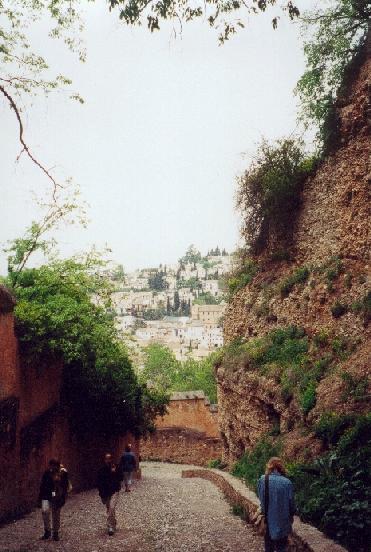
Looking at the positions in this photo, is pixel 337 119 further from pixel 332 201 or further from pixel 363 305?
pixel 363 305

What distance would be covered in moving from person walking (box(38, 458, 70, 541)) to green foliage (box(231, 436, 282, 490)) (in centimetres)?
404

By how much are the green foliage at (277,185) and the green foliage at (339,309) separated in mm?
5009

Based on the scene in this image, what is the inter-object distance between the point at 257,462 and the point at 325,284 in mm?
5367

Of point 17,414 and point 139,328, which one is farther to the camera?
point 139,328

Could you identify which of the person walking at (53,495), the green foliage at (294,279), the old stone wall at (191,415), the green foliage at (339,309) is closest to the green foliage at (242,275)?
the green foliage at (294,279)

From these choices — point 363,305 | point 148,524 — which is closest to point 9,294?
point 148,524

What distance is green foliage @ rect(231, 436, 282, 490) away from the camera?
11.2 meters

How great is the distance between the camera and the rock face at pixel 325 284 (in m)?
12.7

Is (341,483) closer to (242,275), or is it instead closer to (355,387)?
(355,387)

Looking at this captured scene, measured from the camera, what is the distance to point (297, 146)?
1809 centimetres

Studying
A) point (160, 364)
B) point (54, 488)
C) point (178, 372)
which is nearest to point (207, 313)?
point (160, 364)

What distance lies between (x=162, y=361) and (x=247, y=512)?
62.5 m

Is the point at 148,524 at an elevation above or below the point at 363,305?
below

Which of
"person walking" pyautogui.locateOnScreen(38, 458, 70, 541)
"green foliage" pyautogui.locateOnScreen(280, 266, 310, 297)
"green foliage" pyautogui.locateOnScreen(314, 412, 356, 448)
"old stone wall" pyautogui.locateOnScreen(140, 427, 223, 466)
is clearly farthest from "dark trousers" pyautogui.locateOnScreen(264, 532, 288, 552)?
"old stone wall" pyautogui.locateOnScreen(140, 427, 223, 466)
